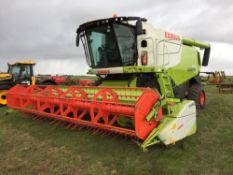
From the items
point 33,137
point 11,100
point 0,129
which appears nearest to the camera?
point 33,137

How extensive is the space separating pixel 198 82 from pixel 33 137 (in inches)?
226

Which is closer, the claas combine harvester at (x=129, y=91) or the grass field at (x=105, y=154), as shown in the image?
the grass field at (x=105, y=154)

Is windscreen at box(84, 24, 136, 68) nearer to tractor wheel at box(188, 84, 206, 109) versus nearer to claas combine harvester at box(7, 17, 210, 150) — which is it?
claas combine harvester at box(7, 17, 210, 150)

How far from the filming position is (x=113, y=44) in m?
5.66

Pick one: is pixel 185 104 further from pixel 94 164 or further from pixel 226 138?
pixel 94 164

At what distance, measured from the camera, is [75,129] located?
5316mm

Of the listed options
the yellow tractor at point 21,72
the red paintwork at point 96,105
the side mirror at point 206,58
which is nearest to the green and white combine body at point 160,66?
the red paintwork at point 96,105

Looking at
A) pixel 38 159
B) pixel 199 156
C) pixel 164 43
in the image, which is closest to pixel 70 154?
pixel 38 159

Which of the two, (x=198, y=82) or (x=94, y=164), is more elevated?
(x=198, y=82)

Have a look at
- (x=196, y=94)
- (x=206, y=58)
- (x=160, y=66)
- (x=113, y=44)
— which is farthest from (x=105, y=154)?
(x=206, y=58)

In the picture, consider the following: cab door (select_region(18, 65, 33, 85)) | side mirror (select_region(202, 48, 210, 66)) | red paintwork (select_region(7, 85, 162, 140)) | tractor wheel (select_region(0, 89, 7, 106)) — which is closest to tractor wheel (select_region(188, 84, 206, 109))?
side mirror (select_region(202, 48, 210, 66))

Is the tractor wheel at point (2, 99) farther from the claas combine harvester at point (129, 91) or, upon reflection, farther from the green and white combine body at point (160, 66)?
the green and white combine body at point (160, 66)

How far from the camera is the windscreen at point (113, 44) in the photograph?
18.2 ft

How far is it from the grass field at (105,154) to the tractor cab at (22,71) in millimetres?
7582
